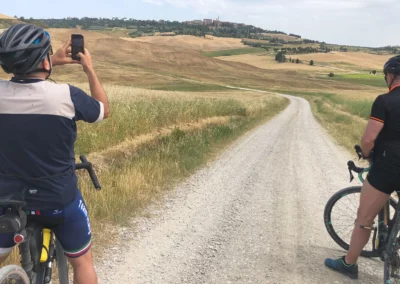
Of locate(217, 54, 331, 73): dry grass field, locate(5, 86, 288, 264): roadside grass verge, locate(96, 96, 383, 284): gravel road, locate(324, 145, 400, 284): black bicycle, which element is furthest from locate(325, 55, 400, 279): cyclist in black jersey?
locate(217, 54, 331, 73): dry grass field

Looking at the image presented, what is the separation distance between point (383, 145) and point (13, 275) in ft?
10.3

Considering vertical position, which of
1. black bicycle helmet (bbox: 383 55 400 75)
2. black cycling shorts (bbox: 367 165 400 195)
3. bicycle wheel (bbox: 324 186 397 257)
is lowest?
bicycle wheel (bbox: 324 186 397 257)

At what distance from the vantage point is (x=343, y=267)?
413cm

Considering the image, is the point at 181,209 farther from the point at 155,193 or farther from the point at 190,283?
the point at 190,283

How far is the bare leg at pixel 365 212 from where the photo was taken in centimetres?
358

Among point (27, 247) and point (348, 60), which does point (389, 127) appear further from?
point (348, 60)

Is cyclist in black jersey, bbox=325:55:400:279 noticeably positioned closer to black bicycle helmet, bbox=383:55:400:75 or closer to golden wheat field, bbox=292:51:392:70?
black bicycle helmet, bbox=383:55:400:75

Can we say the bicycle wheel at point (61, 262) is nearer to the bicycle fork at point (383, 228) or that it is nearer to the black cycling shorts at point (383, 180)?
the black cycling shorts at point (383, 180)

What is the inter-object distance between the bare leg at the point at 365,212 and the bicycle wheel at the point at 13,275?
305cm

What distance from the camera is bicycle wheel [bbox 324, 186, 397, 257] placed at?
4668 mm

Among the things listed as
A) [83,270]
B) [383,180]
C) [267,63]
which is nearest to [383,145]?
[383,180]

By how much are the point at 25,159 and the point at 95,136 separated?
310 inches

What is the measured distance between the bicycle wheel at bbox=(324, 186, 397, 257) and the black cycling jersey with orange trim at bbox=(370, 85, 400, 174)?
4.12ft

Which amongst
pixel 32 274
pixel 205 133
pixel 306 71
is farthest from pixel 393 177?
pixel 306 71
